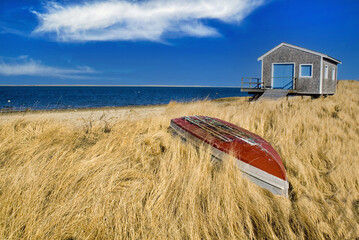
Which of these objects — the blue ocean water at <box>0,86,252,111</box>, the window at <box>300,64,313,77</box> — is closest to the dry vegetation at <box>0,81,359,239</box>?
the blue ocean water at <box>0,86,252,111</box>

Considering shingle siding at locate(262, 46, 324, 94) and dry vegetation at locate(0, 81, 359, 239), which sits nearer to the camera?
dry vegetation at locate(0, 81, 359, 239)

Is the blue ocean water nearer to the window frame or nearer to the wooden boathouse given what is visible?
the wooden boathouse

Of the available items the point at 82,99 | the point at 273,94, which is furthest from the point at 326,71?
the point at 82,99

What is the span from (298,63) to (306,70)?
79 cm

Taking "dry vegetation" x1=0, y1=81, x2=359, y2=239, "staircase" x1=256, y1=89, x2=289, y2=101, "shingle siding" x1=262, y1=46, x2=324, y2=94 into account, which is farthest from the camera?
"staircase" x1=256, y1=89, x2=289, y2=101

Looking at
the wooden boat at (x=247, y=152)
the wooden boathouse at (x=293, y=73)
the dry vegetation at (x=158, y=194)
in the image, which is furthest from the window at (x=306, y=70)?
the wooden boat at (x=247, y=152)

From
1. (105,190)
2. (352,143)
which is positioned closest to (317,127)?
(352,143)

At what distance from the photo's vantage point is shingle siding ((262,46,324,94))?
58.8ft

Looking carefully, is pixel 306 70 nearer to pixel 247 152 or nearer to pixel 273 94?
pixel 273 94

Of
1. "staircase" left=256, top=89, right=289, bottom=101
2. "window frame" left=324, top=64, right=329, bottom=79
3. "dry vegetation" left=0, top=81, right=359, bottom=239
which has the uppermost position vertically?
"window frame" left=324, top=64, right=329, bottom=79

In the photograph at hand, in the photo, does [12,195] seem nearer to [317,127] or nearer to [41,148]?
[41,148]

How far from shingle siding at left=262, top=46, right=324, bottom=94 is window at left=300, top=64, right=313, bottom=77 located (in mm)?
197

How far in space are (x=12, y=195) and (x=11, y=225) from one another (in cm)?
48

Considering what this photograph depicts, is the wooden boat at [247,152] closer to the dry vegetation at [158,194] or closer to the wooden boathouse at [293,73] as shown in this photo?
the dry vegetation at [158,194]
